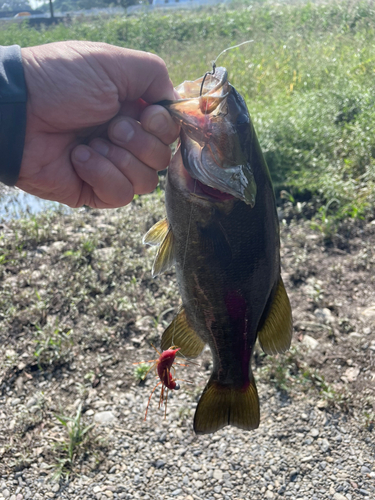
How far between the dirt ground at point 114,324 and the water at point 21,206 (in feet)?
1.57

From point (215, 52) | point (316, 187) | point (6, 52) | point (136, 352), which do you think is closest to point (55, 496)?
point (136, 352)

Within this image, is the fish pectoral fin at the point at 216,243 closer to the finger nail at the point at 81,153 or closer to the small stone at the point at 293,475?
the finger nail at the point at 81,153

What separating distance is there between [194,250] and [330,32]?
1098 centimetres

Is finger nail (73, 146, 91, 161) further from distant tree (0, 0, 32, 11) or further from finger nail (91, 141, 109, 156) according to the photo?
distant tree (0, 0, 32, 11)

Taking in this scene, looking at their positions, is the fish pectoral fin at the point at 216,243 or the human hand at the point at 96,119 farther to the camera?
the human hand at the point at 96,119

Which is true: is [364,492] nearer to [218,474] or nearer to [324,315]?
[218,474]

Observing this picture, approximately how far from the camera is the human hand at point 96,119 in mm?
2217

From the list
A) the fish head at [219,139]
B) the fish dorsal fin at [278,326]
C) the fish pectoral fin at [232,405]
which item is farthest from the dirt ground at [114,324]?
the fish head at [219,139]

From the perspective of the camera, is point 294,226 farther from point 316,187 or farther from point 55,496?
point 55,496

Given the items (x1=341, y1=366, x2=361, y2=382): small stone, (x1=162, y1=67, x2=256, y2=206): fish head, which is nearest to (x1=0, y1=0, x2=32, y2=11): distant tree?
(x1=162, y1=67, x2=256, y2=206): fish head

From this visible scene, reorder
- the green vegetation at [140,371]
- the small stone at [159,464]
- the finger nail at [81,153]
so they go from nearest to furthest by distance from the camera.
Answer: the finger nail at [81,153], the small stone at [159,464], the green vegetation at [140,371]

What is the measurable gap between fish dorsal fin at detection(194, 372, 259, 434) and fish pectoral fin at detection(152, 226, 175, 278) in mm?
630

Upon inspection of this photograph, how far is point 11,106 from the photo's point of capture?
2.10 metres

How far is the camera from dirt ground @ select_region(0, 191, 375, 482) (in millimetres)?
3393
